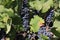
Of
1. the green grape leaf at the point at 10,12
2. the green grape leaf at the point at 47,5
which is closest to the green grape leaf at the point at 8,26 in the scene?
the green grape leaf at the point at 10,12

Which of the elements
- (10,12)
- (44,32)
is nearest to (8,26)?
(10,12)

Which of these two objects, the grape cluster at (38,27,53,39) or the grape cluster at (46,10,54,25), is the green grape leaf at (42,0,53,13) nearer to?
the grape cluster at (46,10,54,25)

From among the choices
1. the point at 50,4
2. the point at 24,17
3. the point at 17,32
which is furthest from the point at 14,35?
the point at 50,4

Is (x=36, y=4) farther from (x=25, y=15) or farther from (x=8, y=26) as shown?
(x=8, y=26)

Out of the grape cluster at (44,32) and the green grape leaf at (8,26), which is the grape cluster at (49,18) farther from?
the green grape leaf at (8,26)

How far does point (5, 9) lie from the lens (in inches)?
79.1

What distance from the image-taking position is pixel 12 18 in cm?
202

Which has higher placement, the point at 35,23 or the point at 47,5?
the point at 47,5

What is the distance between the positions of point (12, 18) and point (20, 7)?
0.11m

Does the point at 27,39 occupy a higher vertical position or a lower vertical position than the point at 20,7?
lower

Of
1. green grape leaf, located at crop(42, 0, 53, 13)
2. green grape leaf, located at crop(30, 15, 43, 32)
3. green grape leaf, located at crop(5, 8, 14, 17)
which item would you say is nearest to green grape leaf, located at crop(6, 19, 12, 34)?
green grape leaf, located at crop(5, 8, 14, 17)

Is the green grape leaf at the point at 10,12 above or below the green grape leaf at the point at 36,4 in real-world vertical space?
below

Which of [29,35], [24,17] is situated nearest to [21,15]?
[24,17]

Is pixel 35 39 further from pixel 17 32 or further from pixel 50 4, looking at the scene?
pixel 50 4
